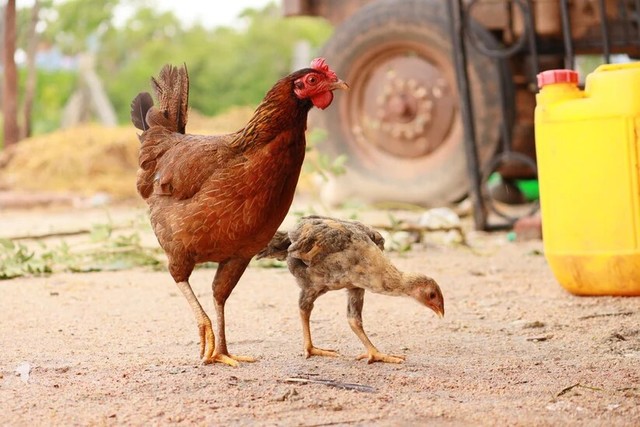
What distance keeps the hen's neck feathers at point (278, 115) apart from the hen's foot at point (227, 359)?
682 mm

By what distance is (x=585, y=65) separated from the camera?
41.5ft

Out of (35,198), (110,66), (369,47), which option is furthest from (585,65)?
(110,66)

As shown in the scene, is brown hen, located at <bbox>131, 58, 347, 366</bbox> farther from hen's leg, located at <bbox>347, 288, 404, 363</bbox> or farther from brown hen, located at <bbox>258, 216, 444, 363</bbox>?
hen's leg, located at <bbox>347, 288, 404, 363</bbox>

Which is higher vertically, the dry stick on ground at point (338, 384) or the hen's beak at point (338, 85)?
the hen's beak at point (338, 85)

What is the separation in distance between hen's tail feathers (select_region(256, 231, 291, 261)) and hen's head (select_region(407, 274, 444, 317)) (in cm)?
46

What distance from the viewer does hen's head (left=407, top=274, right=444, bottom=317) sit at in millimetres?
3379

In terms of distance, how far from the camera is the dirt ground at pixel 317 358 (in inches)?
→ 109

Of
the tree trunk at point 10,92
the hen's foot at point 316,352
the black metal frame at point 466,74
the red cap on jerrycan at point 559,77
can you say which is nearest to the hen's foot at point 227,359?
the hen's foot at point 316,352

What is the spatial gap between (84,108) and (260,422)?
14287 millimetres

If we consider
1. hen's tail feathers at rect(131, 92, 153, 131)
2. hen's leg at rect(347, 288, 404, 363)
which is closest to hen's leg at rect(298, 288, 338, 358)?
hen's leg at rect(347, 288, 404, 363)

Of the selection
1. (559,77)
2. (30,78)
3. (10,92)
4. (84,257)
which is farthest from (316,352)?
(30,78)

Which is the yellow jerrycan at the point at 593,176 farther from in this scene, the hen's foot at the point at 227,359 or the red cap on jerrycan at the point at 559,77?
the hen's foot at the point at 227,359

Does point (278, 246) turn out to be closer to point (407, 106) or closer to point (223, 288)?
point (223, 288)

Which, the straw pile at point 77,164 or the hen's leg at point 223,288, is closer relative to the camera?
the hen's leg at point 223,288
